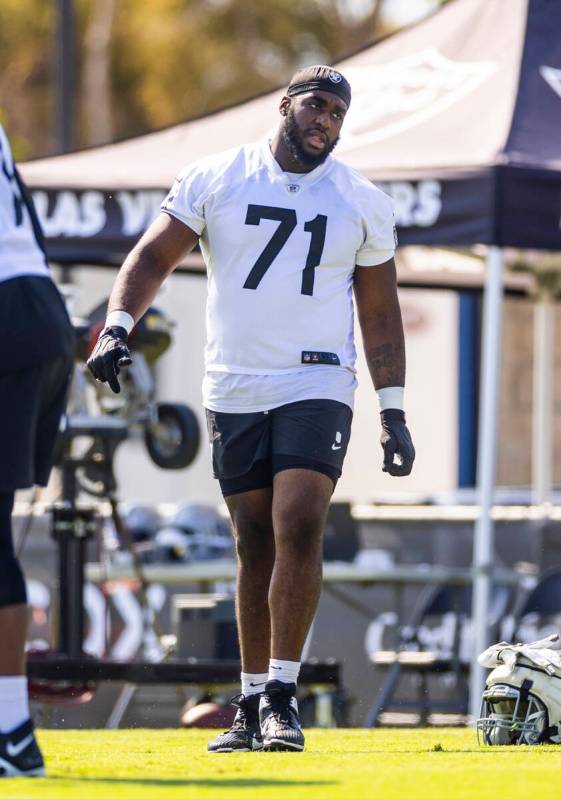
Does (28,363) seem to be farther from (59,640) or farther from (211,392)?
(59,640)

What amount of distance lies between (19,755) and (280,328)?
5.80ft

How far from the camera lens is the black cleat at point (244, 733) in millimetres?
5766

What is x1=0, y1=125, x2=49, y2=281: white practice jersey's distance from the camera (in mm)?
4746

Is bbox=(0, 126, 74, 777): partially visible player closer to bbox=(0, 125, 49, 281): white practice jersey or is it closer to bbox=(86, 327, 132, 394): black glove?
bbox=(0, 125, 49, 281): white practice jersey

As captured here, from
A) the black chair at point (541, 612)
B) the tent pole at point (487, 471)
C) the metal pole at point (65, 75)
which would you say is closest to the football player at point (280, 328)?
the tent pole at point (487, 471)

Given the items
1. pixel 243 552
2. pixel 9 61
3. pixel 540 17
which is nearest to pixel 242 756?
pixel 243 552

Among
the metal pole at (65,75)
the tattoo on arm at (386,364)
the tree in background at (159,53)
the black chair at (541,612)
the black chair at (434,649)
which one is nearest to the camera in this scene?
the tattoo on arm at (386,364)

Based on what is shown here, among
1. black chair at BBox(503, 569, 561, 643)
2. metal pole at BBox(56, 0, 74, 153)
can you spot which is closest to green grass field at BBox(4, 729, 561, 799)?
black chair at BBox(503, 569, 561, 643)

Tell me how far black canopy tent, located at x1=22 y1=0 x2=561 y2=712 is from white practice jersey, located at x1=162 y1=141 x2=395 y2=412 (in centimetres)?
230

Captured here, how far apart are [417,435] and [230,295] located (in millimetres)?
13422

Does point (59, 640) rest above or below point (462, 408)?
below

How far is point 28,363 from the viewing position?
470cm

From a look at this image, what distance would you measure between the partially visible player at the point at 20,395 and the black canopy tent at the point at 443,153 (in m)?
3.69

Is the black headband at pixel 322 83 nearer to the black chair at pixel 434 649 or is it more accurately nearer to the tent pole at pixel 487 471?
the tent pole at pixel 487 471
